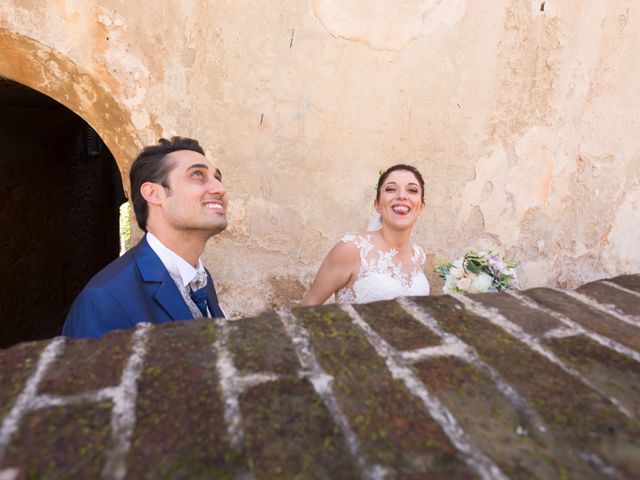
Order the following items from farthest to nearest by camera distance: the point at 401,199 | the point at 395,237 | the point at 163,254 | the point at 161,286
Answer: the point at 395,237 < the point at 401,199 < the point at 163,254 < the point at 161,286

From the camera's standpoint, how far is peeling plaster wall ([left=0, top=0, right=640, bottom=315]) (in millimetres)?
3221

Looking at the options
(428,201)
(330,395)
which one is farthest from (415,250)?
(330,395)

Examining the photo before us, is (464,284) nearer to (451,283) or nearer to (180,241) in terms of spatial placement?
(451,283)

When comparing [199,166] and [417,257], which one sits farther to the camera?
[417,257]

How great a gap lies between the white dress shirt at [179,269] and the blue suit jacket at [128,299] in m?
0.04

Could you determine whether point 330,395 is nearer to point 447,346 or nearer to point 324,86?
point 447,346

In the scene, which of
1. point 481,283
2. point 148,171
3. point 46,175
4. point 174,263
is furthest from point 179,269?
point 46,175

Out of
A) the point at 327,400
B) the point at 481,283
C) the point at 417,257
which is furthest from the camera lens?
the point at 417,257

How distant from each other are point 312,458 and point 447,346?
0.43 metres

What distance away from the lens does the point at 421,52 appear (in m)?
3.63

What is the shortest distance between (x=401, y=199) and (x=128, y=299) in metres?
1.84

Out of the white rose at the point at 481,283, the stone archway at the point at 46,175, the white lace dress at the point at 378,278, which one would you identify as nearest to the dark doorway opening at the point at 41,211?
the stone archway at the point at 46,175

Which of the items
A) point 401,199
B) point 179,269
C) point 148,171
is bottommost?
point 179,269

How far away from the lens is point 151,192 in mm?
2256
